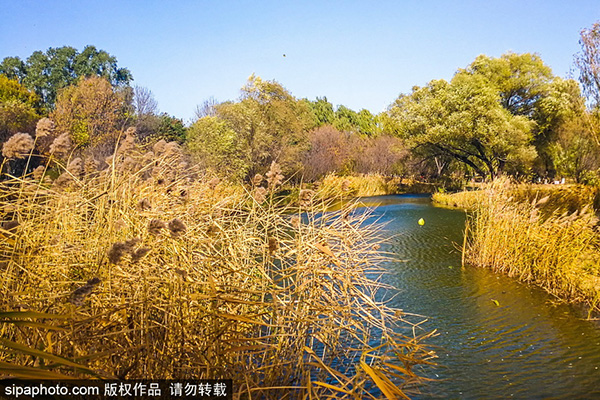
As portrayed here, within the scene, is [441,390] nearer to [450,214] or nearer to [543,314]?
[543,314]

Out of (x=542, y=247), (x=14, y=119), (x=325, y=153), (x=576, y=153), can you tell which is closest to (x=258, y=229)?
(x=542, y=247)

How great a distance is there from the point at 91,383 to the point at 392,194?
25693mm

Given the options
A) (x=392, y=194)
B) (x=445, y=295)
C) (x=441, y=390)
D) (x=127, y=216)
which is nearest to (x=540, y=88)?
(x=392, y=194)

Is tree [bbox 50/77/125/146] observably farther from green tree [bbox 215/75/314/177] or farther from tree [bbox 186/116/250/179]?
green tree [bbox 215/75/314/177]

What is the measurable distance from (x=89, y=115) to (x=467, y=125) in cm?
1697

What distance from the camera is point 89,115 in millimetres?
19859

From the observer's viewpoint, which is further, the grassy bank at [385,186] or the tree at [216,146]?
the grassy bank at [385,186]

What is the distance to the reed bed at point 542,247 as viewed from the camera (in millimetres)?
6141

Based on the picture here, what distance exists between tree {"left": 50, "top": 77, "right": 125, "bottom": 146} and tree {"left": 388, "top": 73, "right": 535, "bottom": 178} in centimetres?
1436

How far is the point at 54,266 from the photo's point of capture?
2.73 metres

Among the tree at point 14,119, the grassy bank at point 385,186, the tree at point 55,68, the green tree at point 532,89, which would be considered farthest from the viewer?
the tree at point 55,68

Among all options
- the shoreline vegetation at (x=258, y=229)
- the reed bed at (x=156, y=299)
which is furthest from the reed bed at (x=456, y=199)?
the reed bed at (x=156, y=299)

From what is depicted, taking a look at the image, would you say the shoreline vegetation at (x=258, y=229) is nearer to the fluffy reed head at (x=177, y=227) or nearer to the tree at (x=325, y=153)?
the fluffy reed head at (x=177, y=227)

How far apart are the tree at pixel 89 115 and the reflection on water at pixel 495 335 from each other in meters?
15.9
